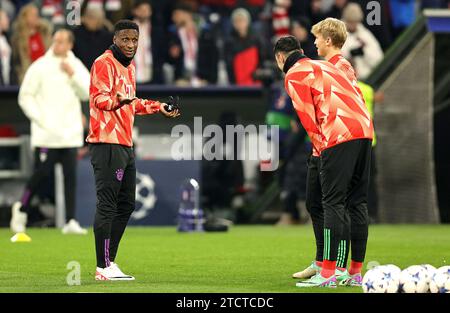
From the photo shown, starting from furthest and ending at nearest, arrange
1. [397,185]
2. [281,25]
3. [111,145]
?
1. [281,25]
2. [397,185]
3. [111,145]

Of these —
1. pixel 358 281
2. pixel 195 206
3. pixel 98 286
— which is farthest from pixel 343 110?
pixel 195 206

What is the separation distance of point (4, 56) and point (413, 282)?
12879mm

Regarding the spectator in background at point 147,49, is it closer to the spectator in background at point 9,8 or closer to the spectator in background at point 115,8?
the spectator in background at point 115,8

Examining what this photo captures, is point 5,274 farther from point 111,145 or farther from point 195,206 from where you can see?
point 195,206

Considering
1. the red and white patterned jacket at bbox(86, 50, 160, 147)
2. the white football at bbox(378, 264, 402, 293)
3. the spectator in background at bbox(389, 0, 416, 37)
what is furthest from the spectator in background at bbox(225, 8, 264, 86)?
the white football at bbox(378, 264, 402, 293)

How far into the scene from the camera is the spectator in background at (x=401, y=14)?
71.1ft

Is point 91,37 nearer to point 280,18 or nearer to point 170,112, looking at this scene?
point 280,18

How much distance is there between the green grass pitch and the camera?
10289mm

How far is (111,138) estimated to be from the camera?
1073 cm

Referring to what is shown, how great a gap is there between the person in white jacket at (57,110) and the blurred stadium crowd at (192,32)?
195 cm

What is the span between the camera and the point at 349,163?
33.0ft
